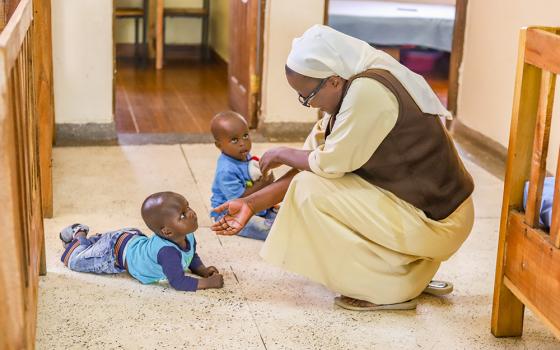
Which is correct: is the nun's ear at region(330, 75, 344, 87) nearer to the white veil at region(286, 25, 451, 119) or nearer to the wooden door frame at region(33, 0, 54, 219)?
the white veil at region(286, 25, 451, 119)

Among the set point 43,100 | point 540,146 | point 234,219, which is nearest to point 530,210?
point 540,146

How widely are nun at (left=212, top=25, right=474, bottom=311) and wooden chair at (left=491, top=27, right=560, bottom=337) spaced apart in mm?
250

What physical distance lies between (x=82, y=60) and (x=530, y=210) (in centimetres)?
293

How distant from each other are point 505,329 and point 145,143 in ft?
8.55

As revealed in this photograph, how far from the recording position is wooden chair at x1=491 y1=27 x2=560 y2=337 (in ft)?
7.22

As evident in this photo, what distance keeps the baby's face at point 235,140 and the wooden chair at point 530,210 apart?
46.0 inches

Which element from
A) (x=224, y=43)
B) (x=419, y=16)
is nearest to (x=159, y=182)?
(x=224, y=43)

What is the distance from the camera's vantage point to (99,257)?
9.55 feet

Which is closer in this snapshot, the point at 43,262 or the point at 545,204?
the point at 545,204

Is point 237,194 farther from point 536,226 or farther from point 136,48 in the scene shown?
point 136,48

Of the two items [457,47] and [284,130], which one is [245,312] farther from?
[457,47]

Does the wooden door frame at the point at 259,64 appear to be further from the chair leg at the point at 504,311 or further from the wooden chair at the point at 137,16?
the chair leg at the point at 504,311

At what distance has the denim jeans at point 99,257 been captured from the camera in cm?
290

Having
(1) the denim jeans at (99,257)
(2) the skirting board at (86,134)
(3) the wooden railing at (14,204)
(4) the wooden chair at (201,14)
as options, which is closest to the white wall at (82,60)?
(2) the skirting board at (86,134)
